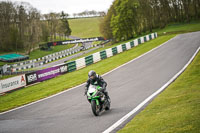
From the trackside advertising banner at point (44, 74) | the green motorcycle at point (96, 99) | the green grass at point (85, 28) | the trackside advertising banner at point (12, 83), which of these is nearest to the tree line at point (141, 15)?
the trackside advertising banner at point (44, 74)

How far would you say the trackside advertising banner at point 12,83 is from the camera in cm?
2069

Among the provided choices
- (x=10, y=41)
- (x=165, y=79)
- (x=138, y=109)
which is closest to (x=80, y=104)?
(x=138, y=109)

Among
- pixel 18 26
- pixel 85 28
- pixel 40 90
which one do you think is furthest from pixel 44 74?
pixel 85 28

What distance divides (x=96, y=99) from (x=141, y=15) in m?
66.6

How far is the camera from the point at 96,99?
29.9 feet

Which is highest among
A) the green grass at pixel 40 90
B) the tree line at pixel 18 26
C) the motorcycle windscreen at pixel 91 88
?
the tree line at pixel 18 26

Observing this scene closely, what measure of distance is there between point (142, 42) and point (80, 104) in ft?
115

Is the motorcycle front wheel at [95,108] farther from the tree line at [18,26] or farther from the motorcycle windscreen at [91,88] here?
the tree line at [18,26]

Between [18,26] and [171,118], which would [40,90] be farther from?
[18,26]

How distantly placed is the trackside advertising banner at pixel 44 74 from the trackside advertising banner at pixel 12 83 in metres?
0.71

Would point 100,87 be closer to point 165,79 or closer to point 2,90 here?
point 165,79

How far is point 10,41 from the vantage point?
74.3 metres

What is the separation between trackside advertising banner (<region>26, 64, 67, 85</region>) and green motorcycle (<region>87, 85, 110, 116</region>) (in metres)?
15.4

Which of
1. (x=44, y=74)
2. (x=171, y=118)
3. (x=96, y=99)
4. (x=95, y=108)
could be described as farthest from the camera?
(x=44, y=74)
